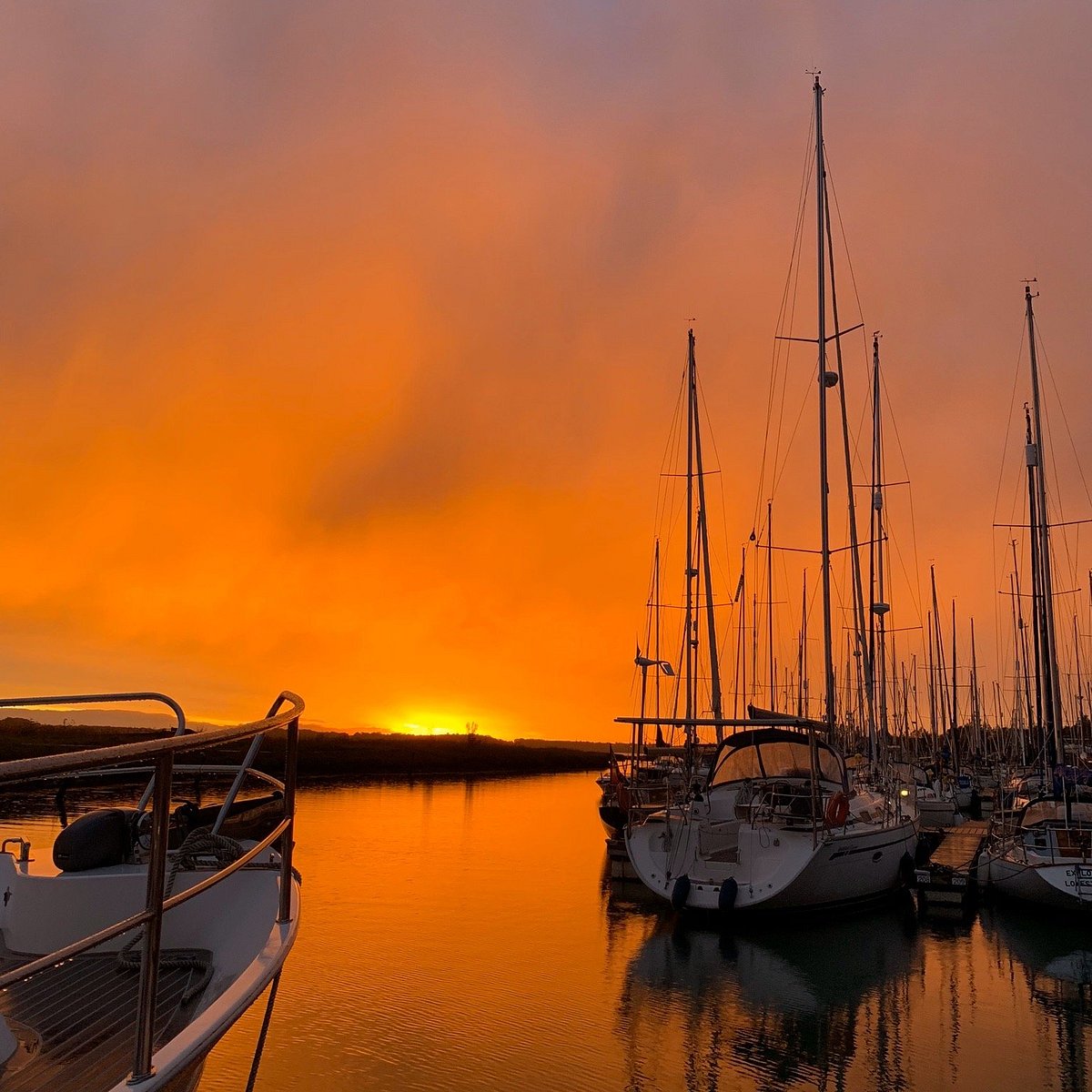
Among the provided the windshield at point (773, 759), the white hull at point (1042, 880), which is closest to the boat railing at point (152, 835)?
the windshield at point (773, 759)

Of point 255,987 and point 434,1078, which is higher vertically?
point 255,987

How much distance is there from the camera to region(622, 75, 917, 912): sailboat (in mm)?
16875

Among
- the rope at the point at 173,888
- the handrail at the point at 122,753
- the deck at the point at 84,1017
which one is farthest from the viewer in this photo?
the rope at the point at 173,888

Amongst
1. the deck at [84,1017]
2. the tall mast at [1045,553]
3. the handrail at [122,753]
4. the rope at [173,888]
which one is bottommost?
the deck at [84,1017]

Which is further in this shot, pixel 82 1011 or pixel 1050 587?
pixel 1050 587

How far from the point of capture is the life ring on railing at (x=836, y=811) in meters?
17.2

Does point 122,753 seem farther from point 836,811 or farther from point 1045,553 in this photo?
point 1045,553

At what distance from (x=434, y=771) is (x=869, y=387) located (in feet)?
178

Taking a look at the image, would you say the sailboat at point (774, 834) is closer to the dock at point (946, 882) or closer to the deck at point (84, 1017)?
the dock at point (946, 882)

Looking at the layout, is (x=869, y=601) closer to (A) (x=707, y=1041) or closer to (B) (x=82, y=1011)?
(A) (x=707, y=1041)

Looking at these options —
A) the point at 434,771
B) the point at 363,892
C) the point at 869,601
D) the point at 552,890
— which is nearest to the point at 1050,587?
the point at 869,601

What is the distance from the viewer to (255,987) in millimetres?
3791

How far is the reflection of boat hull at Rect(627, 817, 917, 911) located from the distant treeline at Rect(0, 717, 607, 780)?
3411 cm

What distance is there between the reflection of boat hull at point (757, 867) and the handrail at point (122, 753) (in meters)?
14.6
